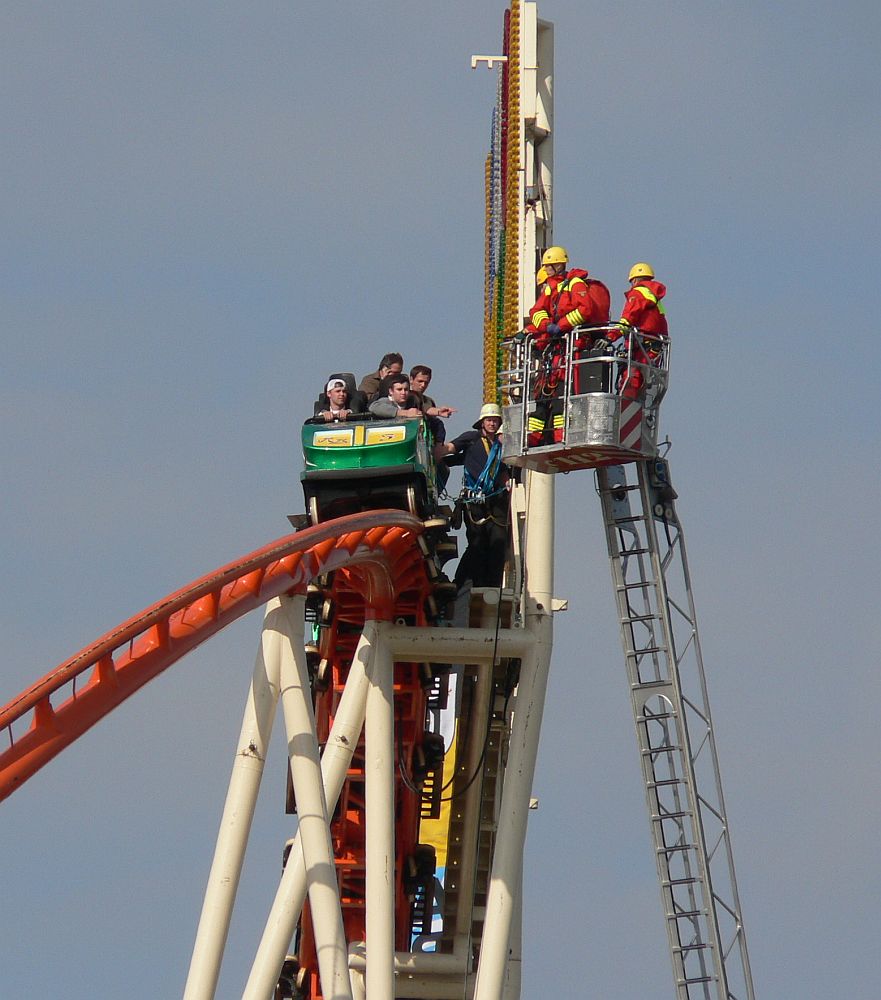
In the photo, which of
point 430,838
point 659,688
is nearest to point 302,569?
point 659,688

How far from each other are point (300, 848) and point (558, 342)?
5025 millimetres

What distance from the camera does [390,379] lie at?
2489 centimetres

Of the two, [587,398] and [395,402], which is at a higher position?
[395,402]

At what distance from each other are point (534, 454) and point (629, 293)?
1.66 m

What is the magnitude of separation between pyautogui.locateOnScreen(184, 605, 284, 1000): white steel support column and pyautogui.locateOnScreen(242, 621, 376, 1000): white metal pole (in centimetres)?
135

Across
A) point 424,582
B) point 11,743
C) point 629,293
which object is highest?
point 629,293

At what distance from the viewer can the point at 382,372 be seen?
1001 inches

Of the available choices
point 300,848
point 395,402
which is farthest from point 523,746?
point 395,402

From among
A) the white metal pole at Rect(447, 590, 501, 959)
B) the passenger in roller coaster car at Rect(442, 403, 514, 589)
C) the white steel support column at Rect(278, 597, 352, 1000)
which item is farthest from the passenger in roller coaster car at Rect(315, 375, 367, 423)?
the white metal pole at Rect(447, 590, 501, 959)

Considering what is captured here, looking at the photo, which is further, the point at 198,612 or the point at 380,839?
the point at 380,839

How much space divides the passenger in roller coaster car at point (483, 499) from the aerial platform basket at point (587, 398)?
1.16 meters

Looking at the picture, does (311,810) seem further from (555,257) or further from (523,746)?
(555,257)

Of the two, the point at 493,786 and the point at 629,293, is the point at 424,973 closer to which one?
the point at 493,786

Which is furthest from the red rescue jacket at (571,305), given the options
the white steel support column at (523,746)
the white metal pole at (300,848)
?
the white metal pole at (300,848)
